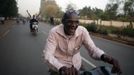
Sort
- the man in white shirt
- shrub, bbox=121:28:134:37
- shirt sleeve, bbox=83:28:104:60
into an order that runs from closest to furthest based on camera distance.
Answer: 1. the man in white shirt
2. shirt sleeve, bbox=83:28:104:60
3. shrub, bbox=121:28:134:37

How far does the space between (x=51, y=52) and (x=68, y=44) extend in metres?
0.33

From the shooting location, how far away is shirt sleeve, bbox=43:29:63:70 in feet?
11.8

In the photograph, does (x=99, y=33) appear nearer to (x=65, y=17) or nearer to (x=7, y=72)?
(x=7, y=72)

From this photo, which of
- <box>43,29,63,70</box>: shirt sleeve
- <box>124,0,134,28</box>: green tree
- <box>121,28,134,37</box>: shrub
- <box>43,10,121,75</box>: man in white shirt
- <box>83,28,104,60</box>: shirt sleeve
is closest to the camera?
<box>43,29,63,70</box>: shirt sleeve

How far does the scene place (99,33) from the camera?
36.5 meters

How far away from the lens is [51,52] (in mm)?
3740

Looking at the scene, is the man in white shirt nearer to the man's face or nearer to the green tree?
the man's face

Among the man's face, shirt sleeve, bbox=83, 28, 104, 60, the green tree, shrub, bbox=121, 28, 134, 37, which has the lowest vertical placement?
shrub, bbox=121, 28, 134, 37

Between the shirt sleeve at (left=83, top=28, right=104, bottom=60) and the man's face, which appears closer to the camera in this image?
the man's face

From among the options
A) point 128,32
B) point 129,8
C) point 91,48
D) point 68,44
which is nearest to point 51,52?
point 68,44

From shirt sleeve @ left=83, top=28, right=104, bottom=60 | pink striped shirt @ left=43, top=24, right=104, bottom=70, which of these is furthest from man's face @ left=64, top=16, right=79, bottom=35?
shirt sleeve @ left=83, top=28, right=104, bottom=60

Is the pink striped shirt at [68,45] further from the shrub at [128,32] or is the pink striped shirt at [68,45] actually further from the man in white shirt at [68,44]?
the shrub at [128,32]

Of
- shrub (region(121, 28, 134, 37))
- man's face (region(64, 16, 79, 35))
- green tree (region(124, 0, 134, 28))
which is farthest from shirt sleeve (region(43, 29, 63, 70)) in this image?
green tree (region(124, 0, 134, 28))

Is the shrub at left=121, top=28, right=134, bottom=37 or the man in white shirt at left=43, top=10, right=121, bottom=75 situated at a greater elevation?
the man in white shirt at left=43, top=10, right=121, bottom=75
